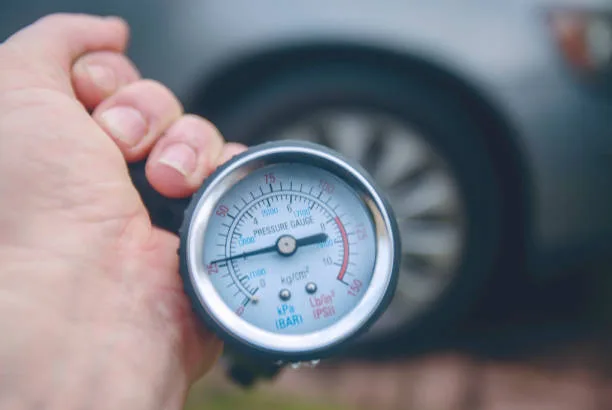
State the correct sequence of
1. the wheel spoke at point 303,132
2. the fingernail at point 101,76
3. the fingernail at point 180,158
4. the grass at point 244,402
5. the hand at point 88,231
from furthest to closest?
1. the wheel spoke at point 303,132
2. the grass at point 244,402
3. the fingernail at point 101,76
4. the fingernail at point 180,158
5. the hand at point 88,231

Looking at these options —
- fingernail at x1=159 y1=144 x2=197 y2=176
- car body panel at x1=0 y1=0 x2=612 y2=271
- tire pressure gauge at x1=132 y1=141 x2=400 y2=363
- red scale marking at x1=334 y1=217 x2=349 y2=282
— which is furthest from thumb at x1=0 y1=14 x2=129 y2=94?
car body panel at x1=0 y1=0 x2=612 y2=271

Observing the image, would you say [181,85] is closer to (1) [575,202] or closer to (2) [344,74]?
(2) [344,74]

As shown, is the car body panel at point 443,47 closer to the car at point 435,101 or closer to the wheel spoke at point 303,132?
the car at point 435,101

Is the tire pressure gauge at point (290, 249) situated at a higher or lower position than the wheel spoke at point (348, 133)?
higher

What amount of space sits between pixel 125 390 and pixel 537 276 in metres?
2.09

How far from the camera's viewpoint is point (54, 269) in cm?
171

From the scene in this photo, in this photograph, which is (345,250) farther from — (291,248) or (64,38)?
(64,38)

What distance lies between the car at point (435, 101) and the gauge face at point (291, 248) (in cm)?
153

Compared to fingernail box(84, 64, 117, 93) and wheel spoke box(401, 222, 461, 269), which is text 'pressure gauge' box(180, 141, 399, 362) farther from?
wheel spoke box(401, 222, 461, 269)

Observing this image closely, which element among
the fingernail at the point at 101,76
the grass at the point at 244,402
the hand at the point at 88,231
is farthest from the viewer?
the grass at the point at 244,402

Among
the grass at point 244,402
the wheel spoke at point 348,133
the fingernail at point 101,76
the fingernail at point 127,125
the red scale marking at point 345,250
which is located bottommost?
the grass at point 244,402

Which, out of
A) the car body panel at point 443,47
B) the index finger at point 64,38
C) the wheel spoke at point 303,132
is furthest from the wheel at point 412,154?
the index finger at point 64,38

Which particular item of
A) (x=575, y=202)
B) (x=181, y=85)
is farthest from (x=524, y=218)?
(x=181, y=85)

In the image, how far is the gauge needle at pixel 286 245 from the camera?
5.89ft
